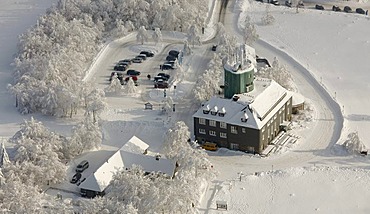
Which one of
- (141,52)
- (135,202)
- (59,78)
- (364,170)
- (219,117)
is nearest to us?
(135,202)

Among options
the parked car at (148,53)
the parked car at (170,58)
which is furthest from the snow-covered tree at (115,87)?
the parked car at (148,53)

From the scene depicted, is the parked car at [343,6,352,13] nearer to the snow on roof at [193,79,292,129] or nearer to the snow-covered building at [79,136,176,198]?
the snow on roof at [193,79,292,129]

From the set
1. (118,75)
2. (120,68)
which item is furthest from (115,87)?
(120,68)

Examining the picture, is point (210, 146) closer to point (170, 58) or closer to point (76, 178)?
point (76, 178)

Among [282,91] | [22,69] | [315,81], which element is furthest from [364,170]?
[22,69]

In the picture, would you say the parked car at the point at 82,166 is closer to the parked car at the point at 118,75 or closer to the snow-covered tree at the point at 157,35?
the parked car at the point at 118,75

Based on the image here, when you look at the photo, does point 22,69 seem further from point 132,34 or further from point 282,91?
point 282,91

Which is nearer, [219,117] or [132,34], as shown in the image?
[219,117]

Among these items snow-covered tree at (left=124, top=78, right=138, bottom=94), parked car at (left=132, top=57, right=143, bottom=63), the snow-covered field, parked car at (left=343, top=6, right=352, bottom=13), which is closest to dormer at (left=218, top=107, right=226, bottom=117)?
the snow-covered field

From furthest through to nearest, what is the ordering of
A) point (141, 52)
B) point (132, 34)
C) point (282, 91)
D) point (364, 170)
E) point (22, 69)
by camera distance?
point (132, 34), point (141, 52), point (22, 69), point (282, 91), point (364, 170)
